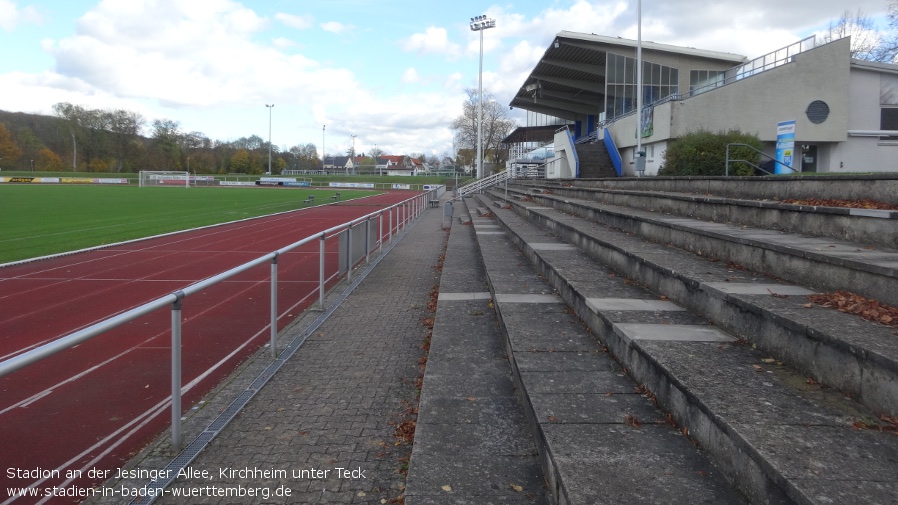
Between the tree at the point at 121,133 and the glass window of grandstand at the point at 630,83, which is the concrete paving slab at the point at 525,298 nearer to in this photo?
the glass window of grandstand at the point at 630,83

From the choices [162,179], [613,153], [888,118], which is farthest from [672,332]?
[162,179]

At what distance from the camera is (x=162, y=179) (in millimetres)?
73500

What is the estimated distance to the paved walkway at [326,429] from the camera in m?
3.59

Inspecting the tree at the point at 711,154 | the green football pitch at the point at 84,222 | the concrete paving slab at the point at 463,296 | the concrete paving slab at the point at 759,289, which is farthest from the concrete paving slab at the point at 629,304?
the green football pitch at the point at 84,222

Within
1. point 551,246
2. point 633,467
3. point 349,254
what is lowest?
point 633,467

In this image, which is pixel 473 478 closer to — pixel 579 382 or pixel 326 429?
pixel 579 382

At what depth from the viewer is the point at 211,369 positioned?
5984 mm

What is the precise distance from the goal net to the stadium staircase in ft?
235

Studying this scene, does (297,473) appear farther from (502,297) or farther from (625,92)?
(625,92)

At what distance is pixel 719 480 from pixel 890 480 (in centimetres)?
70

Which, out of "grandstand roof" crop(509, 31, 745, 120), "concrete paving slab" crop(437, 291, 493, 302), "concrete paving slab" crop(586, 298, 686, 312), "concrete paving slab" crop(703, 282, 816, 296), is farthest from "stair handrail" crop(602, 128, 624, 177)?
"concrete paving slab" crop(703, 282, 816, 296)

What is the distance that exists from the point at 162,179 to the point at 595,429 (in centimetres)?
7921

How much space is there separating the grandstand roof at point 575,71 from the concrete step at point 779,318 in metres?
31.5

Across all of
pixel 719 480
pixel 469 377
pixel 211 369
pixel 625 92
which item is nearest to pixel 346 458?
pixel 469 377
